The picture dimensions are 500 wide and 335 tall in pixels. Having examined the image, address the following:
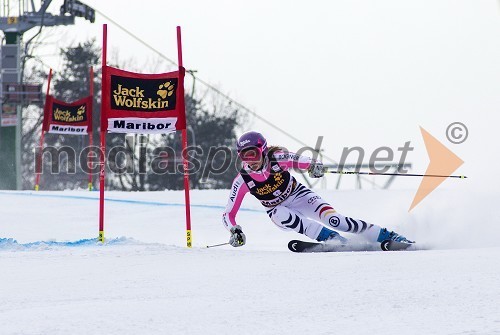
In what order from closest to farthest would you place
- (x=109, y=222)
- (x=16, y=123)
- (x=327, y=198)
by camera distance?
(x=109, y=222) → (x=327, y=198) → (x=16, y=123)

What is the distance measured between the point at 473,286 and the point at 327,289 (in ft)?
2.99

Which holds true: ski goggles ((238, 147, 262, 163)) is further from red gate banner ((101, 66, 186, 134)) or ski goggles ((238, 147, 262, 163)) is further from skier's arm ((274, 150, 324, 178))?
red gate banner ((101, 66, 186, 134))

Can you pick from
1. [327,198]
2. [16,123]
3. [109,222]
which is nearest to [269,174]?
[109,222]

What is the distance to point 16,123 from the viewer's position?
2953 cm

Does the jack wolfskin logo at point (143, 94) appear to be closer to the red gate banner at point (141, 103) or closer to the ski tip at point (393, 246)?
the red gate banner at point (141, 103)

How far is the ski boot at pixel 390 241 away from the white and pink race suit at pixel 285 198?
25 centimetres

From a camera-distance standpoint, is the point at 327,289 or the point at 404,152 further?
the point at 404,152

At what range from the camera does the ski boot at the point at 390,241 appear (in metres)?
8.30

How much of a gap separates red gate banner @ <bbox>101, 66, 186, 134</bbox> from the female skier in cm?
125

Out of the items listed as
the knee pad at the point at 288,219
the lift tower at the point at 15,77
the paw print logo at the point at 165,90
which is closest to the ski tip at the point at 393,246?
the knee pad at the point at 288,219

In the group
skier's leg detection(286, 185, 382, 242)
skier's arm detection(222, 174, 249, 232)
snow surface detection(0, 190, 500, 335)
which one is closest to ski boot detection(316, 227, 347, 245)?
skier's leg detection(286, 185, 382, 242)

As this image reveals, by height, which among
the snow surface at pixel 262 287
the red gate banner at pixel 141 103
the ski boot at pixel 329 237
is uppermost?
the red gate banner at pixel 141 103

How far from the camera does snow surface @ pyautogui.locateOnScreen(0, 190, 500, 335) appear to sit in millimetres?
4492

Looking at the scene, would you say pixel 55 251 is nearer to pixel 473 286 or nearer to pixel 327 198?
pixel 473 286
